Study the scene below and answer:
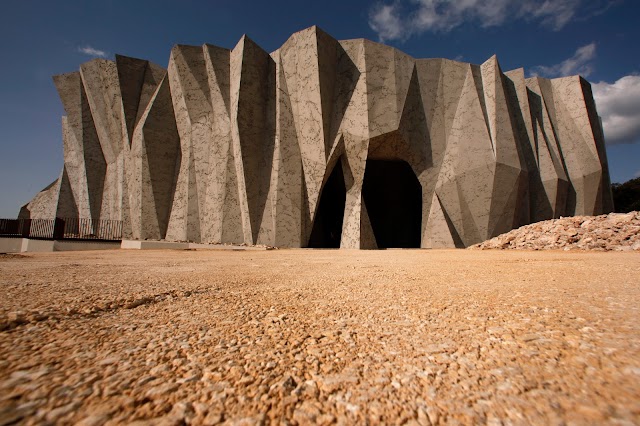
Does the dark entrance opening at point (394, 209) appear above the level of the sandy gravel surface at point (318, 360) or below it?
above

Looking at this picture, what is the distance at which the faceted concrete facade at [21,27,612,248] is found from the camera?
14.9 metres

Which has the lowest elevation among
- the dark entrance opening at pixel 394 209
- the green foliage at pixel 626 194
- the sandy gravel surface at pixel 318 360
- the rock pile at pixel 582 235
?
the sandy gravel surface at pixel 318 360

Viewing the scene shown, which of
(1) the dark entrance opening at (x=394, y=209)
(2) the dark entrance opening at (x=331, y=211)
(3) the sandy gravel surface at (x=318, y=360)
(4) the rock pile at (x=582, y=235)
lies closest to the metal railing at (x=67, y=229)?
(2) the dark entrance opening at (x=331, y=211)

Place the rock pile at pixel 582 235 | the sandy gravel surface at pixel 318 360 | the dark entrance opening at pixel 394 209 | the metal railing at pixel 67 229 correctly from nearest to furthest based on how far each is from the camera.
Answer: the sandy gravel surface at pixel 318 360 < the rock pile at pixel 582 235 < the metal railing at pixel 67 229 < the dark entrance opening at pixel 394 209

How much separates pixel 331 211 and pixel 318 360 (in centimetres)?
1954

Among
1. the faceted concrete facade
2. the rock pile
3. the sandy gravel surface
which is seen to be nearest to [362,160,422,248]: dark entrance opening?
the faceted concrete facade

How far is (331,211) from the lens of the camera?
20797 millimetres

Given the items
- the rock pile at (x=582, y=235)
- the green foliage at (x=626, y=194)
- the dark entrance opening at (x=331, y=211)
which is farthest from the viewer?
the green foliage at (x=626, y=194)

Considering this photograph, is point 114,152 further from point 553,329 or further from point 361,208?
point 553,329

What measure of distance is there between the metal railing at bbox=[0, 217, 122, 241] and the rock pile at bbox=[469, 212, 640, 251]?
18838mm

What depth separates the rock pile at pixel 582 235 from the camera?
8.98 metres

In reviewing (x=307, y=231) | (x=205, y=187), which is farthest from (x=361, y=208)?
Answer: (x=205, y=187)

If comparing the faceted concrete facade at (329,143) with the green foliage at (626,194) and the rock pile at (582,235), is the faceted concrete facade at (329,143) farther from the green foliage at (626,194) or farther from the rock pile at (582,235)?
the green foliage at (626,194)

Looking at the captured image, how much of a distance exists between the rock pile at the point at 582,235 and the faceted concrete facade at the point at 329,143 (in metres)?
4.10
